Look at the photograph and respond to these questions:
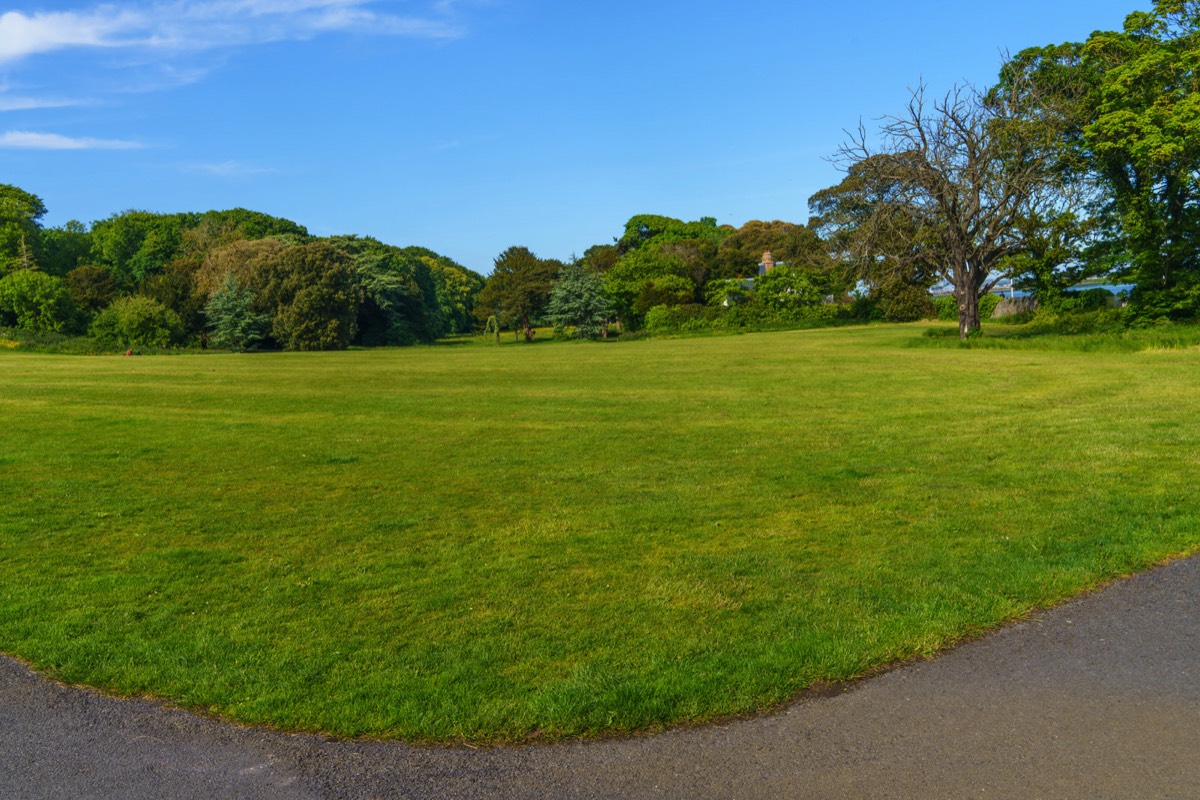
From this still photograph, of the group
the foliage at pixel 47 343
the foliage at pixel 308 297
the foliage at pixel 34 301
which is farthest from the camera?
the foliage at pixel 34 301

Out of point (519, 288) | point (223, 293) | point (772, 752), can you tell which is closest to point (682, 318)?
point (519, 288)

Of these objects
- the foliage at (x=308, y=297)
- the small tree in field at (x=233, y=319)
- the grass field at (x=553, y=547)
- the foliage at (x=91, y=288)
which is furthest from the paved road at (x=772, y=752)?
the foliage at (x=91, y=288)

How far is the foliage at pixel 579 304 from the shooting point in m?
75.1

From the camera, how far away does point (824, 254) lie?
60.6 m

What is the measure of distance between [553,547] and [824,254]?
56354 millimetres

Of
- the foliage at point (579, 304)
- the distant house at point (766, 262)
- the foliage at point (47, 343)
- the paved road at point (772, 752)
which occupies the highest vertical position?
the distant house at point (766, 262)

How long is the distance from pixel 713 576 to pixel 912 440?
7.64 m

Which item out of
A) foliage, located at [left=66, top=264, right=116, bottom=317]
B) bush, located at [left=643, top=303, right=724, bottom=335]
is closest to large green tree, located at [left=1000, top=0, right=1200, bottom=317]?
bush, located at [left=643, top=303, right=724, bottom=335]

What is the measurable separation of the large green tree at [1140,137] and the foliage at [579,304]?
41507 millimetres

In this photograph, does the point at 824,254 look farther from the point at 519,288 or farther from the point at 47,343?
the point at 47,343

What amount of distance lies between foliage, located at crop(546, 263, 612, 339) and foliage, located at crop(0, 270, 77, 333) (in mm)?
38932

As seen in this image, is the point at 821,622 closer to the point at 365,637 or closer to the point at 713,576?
the point at 713,576

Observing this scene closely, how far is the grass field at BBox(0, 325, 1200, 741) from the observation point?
16.4 feet

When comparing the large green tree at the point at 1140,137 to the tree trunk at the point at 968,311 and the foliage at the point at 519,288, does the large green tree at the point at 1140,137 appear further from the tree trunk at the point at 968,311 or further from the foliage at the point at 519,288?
the foliage at the point at 519,288
